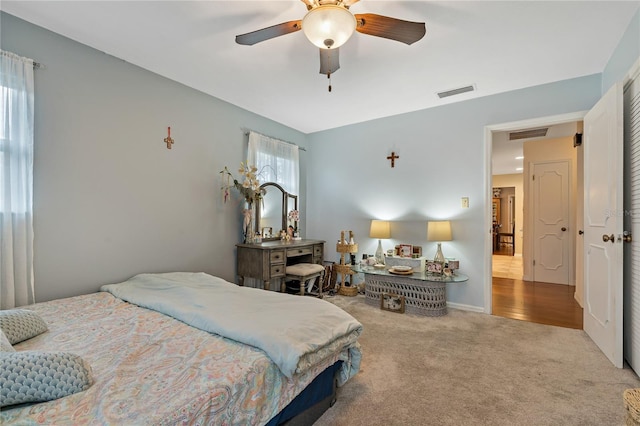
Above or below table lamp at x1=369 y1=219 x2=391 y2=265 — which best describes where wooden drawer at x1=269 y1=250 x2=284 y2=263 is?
below

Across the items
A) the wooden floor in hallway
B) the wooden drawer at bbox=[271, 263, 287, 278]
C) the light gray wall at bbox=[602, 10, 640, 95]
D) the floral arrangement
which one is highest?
the light gray wall at bbox=[602, 10, 640, 95]

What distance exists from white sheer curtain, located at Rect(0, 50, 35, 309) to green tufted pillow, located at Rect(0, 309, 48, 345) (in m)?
0.66

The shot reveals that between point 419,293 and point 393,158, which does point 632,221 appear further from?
point 393,158

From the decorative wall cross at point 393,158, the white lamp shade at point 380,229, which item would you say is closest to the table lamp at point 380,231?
the white lamp shade at point 380,229

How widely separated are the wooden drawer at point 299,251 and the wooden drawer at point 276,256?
14cm

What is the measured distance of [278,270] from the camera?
350 centimetres

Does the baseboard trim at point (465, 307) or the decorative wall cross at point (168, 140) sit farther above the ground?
the decorative wall cross at point (168, 140)

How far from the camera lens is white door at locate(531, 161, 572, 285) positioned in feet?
16.3

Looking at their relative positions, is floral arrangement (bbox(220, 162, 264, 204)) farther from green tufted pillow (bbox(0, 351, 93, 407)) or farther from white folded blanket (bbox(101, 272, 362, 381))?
green tufted pillow (bbox(0, 351, 93, 407))

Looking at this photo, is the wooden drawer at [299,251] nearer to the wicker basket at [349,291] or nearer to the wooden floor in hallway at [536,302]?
the wicker basket at [349,291]

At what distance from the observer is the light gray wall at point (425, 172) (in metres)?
3.31

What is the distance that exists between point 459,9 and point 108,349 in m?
2.86

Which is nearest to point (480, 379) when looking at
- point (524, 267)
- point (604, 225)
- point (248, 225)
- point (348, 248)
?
point (604, 225)

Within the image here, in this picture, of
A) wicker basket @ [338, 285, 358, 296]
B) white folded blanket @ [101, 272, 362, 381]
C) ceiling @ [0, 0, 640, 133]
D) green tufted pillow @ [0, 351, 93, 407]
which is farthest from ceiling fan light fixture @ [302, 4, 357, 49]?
wicker basket @ [338, 285, 358, 296]
